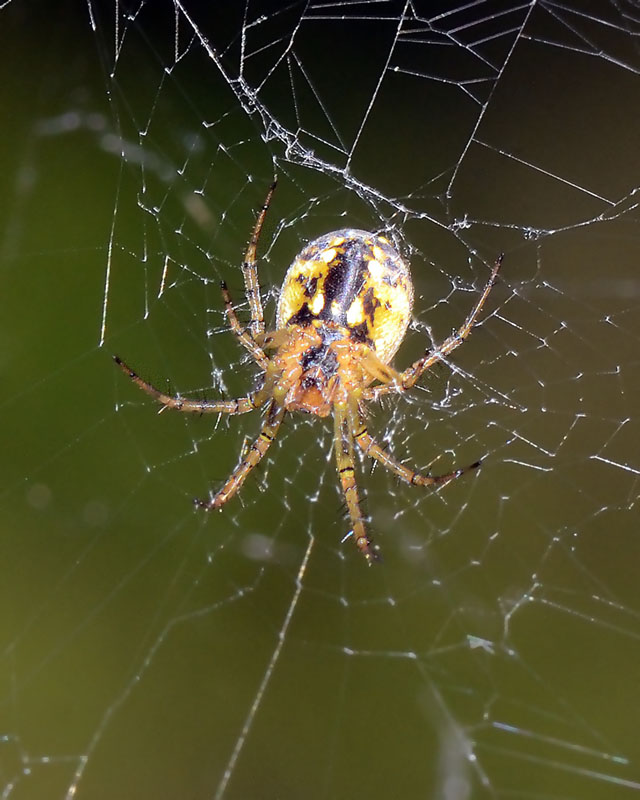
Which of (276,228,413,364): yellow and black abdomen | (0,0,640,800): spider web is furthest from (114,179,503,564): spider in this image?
(0,0,640,800): spider web

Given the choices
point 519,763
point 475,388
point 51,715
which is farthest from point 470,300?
point 51,715

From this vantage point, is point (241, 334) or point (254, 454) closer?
point (241, 334)

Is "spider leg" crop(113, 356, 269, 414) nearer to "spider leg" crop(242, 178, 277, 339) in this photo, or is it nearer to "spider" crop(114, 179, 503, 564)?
"spider" crop(114, 179, 503, 564)

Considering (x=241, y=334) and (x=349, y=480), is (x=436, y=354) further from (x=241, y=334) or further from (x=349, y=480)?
(x=241, y=334)

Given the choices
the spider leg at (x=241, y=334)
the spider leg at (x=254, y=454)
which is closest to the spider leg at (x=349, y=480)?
the spider leg at (x=254, y=454)

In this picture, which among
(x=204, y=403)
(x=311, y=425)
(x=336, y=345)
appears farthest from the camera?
(x=311, y=425)

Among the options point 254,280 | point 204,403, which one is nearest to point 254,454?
point 204,403
